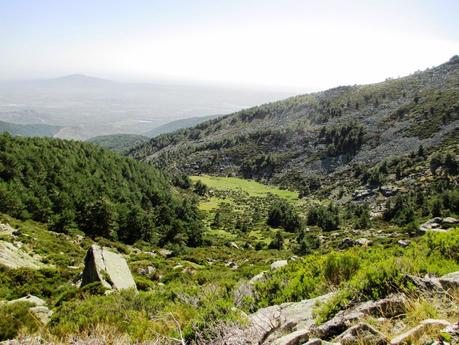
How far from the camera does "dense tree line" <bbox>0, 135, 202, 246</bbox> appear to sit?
149ft

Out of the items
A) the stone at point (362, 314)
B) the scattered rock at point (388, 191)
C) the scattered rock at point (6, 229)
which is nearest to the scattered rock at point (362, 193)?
the scattered rock at point (388, 191)

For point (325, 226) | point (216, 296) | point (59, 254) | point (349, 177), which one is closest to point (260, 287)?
point (216, 296)

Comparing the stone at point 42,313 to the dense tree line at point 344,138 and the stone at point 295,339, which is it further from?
the dense tree line at point 344,138

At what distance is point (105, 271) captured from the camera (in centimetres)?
2008

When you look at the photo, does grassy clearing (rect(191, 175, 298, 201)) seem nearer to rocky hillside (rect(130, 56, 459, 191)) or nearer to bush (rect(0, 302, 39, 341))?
rocky hillside (rect(130, 56, 459, 191))

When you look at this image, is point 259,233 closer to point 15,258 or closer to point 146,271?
point 146,271

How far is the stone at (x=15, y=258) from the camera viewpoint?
23250mm

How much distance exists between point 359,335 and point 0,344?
33.4ft

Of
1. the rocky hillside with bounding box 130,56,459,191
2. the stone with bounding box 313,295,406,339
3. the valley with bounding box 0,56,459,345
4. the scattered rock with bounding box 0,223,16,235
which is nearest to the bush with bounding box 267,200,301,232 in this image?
the valley with bounding box 0,56,459,345

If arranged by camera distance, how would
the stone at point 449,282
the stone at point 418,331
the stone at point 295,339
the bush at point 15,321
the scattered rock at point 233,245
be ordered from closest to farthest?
the stone at point 418,331, the stone at point 295,339, the stone at point 449,282, the bush at point 15,321, the scattered rock at point 233,245

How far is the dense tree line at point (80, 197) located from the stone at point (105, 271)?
23.4 metres

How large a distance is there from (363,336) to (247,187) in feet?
383

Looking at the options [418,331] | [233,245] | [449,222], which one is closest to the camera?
[418,331]

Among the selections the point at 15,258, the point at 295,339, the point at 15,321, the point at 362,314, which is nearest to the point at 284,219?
the point at 15,258
